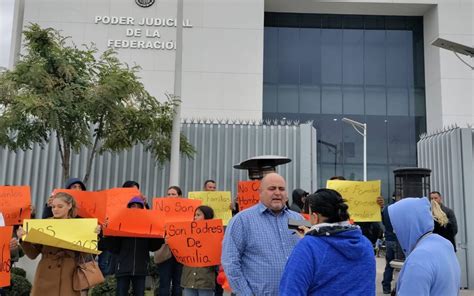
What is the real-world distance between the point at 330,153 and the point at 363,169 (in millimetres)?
2063

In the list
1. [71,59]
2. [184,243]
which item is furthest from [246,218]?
[71,59]

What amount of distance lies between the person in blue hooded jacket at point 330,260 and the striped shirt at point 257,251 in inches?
36.9

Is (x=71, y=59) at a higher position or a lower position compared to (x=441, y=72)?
lower

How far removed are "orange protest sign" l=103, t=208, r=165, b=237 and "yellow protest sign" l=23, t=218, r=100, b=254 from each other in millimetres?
1020

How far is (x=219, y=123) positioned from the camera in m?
11.0

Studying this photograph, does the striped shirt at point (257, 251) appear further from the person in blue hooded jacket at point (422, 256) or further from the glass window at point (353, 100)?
the glass window at point (353, 100)

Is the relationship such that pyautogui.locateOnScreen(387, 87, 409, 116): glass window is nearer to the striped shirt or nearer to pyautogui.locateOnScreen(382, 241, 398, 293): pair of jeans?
pyautogui.locateOnScreen(382, 241, 398, 293): pair of jeans

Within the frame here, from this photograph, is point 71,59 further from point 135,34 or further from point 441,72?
point 441,72

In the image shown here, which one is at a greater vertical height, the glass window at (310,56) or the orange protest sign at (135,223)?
the glass window at (310,56)

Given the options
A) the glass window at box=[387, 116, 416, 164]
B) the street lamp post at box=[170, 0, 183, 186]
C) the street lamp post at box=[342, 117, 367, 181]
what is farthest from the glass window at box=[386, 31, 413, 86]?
the street lamp post at box=[170, 0, 183, 186]

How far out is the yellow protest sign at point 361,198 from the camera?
7879mm

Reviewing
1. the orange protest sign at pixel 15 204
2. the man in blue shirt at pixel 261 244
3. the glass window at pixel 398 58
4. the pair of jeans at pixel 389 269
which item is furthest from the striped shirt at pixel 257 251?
the glass window at pixel 398 58

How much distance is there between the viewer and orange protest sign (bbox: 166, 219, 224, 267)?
5516mm

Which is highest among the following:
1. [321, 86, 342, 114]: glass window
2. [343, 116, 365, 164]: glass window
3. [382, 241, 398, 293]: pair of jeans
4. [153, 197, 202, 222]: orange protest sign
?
[321, 86, 342, 114]: glass window
